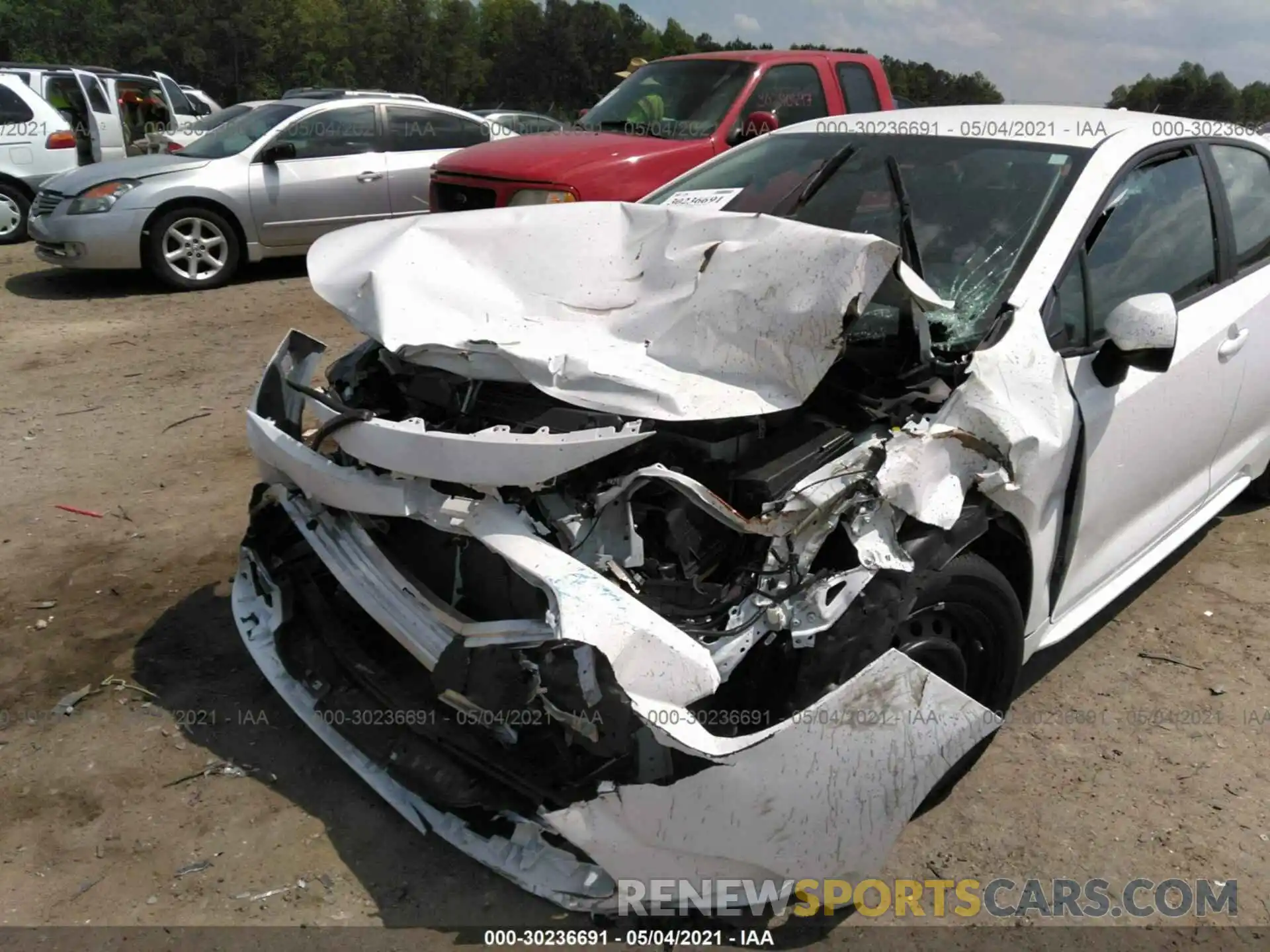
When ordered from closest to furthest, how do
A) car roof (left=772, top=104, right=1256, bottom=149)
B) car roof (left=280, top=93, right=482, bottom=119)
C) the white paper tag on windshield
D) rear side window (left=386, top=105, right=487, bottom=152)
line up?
car roof (left=772, top=104, right=1256, bottom=149) < the white paper tag on windshield < car roof (left=280, top=93, right=482, bottom=119) < rear side window (left=386, top=105, right=487, bottom=152)

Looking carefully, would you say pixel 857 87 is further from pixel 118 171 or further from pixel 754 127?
pixel 118 171

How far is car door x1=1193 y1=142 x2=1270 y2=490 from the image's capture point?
3395mm

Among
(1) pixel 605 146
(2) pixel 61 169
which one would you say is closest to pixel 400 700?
(1) pixel 605 146

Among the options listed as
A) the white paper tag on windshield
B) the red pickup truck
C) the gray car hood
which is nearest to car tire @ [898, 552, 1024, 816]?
the white paper tag on windshield

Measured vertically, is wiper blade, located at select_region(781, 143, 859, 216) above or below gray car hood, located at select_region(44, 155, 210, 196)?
above

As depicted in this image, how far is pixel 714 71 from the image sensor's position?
24.1 feet

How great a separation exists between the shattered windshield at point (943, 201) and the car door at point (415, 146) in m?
6.46

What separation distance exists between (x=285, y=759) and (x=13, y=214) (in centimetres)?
1009

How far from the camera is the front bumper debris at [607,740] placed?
207 cm

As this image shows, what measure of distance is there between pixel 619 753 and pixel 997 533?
1176mm

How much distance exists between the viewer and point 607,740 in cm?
213

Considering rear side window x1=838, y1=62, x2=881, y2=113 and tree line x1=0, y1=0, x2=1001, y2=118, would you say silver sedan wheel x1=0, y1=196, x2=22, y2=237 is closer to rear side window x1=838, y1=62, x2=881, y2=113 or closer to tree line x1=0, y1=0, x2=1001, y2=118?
rear side window x1=838, y1=62, x2=881, y2=113

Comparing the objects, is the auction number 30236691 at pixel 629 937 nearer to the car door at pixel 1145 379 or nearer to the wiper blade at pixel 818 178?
the car door at pixel 1145 379

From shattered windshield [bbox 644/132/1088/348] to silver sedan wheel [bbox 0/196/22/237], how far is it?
9.81 m
